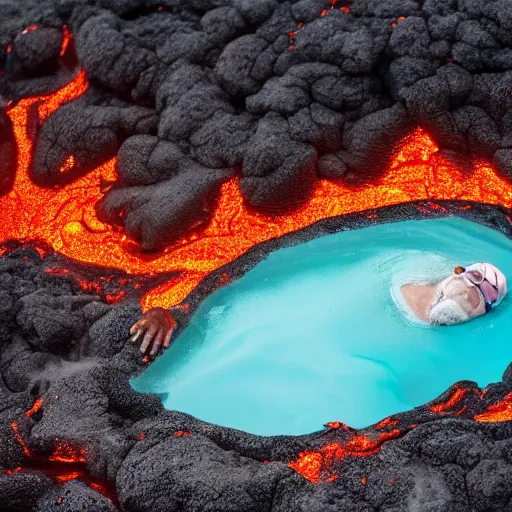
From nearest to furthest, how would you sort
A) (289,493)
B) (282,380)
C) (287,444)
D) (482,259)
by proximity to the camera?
1. (289,493)
2. (287,444)
3. (282,380)
4. (482,259)

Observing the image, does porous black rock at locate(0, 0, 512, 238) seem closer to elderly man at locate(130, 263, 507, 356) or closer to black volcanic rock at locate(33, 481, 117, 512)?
elderly man at locate(130, 263, 507, 356)

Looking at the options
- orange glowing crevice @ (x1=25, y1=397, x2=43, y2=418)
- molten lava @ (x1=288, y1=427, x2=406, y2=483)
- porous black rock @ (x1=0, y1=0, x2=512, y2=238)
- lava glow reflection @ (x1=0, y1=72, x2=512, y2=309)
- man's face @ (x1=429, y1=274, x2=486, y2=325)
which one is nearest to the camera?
molten lava @ (x1=288, y1=427, x2=406, y2=483)

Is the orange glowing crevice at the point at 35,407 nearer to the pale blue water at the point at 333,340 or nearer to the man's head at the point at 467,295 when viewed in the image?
the pale blue water at the point at 333,340

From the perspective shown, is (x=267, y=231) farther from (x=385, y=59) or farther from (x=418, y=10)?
(x=418, y=10)

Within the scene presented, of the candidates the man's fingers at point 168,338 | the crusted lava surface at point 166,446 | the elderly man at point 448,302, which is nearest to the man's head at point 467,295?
the elderly man at point 448,302

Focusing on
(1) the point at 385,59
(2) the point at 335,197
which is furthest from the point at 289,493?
(1) the point at 385,59

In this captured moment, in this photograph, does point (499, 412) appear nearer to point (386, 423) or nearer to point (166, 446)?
point (386, 423)

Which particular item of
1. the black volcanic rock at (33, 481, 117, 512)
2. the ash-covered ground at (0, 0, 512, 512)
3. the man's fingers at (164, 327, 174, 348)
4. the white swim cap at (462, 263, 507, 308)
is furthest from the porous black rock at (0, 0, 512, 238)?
the black volcanic rock at (33, 481, 117, 512)

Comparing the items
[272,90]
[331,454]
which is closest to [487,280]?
[331,454]
